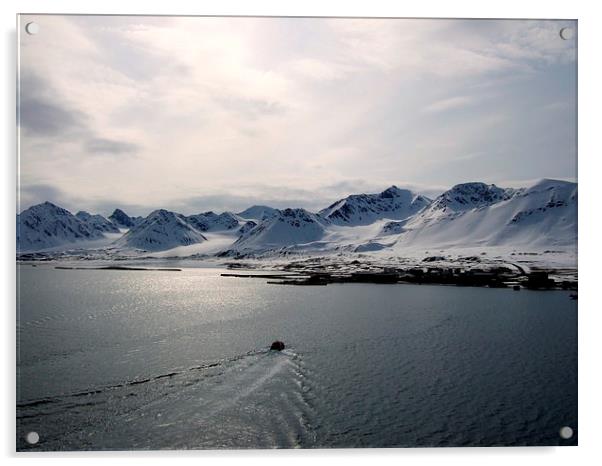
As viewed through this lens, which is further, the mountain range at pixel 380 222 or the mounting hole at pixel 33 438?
the mountain range at pixel 380 222

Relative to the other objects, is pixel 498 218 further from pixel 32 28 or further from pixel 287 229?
pixel 32 28

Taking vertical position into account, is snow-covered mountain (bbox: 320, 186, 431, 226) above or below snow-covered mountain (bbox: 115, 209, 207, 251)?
above

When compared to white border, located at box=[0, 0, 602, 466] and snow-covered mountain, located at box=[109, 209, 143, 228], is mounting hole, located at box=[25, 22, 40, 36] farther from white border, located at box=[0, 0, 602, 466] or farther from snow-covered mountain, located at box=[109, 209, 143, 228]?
snow-covered mountain, located at box=[109, 209, 143, 228]

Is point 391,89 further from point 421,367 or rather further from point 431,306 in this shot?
point 431,306

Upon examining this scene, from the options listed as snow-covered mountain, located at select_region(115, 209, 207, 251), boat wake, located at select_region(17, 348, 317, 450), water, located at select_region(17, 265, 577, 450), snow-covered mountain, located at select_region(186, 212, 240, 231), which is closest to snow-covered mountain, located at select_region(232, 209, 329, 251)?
snow-covered mountain, located at select_region(186, 212, 240, 231)

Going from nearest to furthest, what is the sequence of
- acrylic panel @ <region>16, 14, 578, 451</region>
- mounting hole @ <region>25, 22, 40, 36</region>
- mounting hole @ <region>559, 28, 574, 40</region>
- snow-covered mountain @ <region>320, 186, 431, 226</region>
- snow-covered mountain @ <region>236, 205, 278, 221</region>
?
acrylic panel @ <region>16, 14, 578, 451</region>
mounting hole @ <region>25, 22, 40, 36</region>
mounting hole @ <region>559, 28, 574, 40</region>
snow-covered mountain @ <region>320, 186, 431, 226</region>
snow-covered mountain @ <region>236, 205, 278, 221</region>

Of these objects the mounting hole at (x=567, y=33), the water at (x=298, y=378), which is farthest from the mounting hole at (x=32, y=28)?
the mounting hole at (x=567, y=33)

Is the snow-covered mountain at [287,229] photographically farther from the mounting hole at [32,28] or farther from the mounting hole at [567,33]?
the mounting hole at [567,33]
